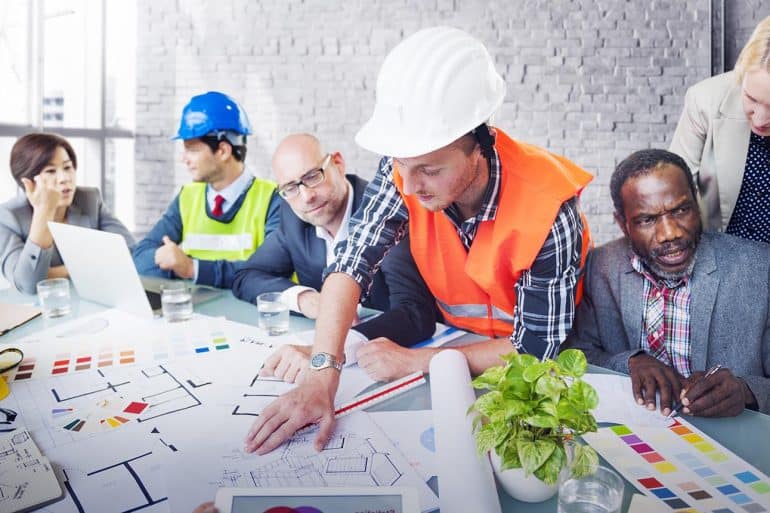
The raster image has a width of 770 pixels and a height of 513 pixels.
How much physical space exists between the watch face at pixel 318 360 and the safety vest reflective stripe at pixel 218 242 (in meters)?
1.58

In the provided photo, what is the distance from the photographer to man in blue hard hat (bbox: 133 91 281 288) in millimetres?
2756

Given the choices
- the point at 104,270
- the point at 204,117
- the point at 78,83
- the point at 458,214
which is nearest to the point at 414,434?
the point at 458,214

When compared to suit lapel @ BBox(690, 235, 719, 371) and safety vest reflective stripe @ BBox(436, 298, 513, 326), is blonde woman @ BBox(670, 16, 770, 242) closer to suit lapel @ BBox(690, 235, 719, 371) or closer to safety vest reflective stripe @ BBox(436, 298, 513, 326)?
suit lapel @ BBox(690, 235, 719, 371)

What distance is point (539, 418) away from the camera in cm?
77

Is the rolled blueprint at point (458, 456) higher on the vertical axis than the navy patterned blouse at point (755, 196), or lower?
lower

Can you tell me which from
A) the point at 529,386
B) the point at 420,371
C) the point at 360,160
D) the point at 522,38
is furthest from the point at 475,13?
the point at 529,386

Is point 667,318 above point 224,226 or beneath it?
beneath

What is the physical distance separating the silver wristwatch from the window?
158 inches

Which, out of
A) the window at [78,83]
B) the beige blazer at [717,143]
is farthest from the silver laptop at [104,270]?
the window at [78,83]

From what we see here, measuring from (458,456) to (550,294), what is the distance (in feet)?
1.82

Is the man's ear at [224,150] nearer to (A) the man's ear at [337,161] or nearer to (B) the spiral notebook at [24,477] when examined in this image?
(A) the man's ear at [337,161]

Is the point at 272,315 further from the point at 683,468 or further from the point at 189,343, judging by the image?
the point at 683,468

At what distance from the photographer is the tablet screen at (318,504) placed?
0.80m

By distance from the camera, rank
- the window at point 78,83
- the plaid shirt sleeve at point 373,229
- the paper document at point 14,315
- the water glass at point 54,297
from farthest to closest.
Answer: the window at point 78,83
the water glass at point 54,297
the paper document at point 14,315
the plaid shirt sleeve at point 373,229
